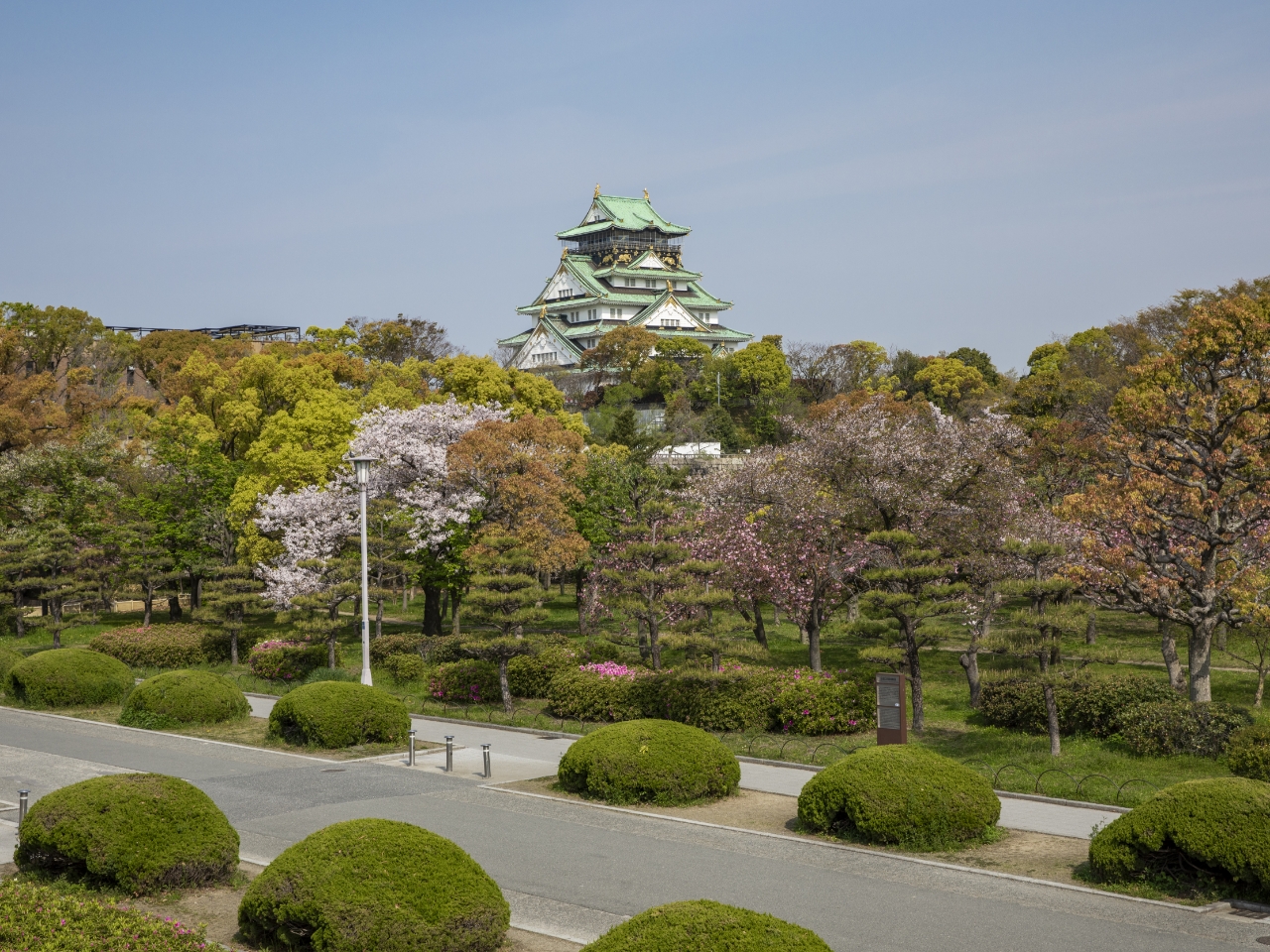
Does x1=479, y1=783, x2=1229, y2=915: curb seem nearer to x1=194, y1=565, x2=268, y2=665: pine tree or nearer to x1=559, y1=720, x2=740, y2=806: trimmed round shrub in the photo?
x1=559, y1=720, x2=740, y2=806: trimmed round shrub

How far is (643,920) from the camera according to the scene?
773 centimetres

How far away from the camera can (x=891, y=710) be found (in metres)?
17.8

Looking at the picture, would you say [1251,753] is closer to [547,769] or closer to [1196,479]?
[1196,479]

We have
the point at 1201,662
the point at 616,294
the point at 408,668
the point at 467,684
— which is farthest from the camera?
the point at 616,294

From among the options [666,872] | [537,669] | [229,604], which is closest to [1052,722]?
[666,872]

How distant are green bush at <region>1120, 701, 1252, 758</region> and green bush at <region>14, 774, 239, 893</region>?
13.4 m

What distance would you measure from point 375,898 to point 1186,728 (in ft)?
43.9

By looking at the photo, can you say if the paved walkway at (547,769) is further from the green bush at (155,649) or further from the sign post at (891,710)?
the green bush at (155,649)

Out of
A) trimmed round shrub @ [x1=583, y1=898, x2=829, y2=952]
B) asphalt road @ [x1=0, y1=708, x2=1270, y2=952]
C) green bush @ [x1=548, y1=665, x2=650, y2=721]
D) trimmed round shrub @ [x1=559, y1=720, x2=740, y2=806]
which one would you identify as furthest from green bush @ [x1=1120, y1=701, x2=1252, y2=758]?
trimmed round shrub @ [x1=583, y1=898, x2=829, y2=952]

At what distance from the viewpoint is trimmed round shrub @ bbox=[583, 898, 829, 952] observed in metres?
7.36

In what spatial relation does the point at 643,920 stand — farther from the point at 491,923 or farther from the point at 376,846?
the point at 376,846

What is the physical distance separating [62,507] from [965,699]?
3240 centimetres

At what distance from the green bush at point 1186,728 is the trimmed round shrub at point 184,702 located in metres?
16.5

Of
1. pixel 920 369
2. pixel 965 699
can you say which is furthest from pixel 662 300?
pixel 965 699
